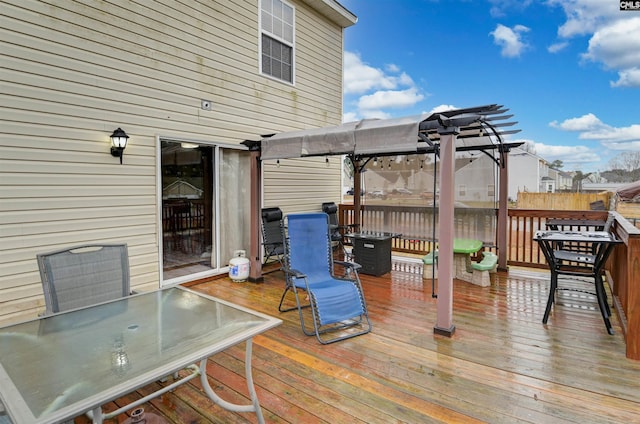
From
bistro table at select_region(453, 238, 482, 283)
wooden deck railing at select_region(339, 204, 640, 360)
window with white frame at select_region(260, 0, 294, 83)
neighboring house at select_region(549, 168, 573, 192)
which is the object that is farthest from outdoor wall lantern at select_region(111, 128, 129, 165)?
neighboring house at select_region(549, 168, 573, 192)

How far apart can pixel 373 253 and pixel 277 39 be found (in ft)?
15.1

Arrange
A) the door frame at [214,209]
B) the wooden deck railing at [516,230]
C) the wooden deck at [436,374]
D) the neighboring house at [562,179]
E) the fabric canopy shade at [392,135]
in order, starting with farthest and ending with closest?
the neighboring house at [562,179], the door frame at [214,209], the fabric canopy shade at [392,135], the wooden deck railing at [516,230], the wooden deck at [436,374]

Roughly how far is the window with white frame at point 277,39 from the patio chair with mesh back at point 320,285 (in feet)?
12.3

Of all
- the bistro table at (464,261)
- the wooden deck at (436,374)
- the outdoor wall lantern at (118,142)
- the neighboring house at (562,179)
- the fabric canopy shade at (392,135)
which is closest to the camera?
the wooden deck at (436,374)

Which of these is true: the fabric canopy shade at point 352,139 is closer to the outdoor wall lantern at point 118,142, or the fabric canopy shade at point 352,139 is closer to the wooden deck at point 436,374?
the outdoor wall lantern at point 118,142

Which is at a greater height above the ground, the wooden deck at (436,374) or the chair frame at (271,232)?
the chair frame at (271,232)

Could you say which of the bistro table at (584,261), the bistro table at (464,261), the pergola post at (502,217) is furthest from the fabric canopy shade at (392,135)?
the bistro table at (464,261)

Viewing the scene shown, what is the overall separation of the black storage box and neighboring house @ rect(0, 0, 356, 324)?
6.21 ft

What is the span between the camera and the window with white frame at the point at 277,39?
21.1 ft

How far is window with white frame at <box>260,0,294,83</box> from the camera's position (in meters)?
6.43

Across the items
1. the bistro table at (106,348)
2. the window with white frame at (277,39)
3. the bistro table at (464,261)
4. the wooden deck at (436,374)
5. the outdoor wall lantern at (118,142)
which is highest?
the window with white frame at (277,39)

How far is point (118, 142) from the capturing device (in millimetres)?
4180

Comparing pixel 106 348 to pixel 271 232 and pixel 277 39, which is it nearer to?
pixel 271 232

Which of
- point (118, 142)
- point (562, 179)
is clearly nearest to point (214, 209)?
point (118, 142)
